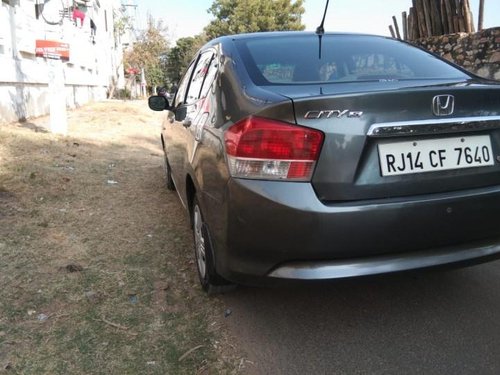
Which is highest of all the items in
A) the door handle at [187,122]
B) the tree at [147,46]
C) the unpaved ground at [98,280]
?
the tree at [147,46]

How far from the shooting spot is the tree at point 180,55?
56850 mm

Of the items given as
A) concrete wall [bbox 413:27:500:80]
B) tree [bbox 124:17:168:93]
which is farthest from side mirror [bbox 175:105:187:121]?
tree [bbox 124:17:168:93]

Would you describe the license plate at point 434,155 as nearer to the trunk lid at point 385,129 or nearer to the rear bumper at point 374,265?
the trunk lid at point 385,129

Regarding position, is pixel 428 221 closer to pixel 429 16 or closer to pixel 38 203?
pixel 38 203

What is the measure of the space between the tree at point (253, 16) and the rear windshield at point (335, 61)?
44.1 metres

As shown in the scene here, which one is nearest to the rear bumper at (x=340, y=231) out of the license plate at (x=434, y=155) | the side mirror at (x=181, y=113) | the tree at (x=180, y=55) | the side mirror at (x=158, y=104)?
the license plate at (x=434, y=155)

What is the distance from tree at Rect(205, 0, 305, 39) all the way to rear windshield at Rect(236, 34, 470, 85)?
4412 centimetres

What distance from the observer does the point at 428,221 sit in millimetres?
2270

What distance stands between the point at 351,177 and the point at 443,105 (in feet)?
1.83

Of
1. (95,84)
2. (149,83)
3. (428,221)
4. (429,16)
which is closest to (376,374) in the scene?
(428,221)

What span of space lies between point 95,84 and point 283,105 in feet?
75.2

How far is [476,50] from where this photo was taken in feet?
28.4

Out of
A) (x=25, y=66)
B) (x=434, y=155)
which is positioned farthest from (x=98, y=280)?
(x=25, y=66)

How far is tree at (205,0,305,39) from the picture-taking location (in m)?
47.0
